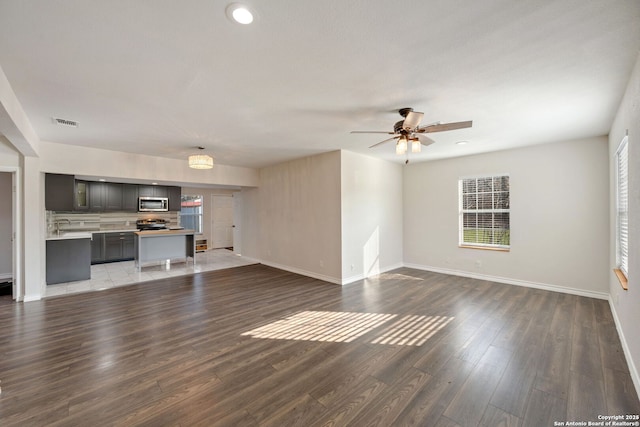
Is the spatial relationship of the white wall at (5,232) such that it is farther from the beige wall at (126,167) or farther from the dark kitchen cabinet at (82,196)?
the beige wall at (126,167)

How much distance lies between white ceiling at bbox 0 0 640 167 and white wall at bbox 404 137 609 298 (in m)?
0.84

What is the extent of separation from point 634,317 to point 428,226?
3966 millimetres

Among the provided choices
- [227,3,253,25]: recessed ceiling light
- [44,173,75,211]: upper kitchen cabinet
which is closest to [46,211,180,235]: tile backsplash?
[44,173,75,211]: upper kitchen cabinet

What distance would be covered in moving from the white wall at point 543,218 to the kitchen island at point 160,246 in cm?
615

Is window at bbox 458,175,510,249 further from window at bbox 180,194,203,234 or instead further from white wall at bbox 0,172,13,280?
white wall at bbox 0,172,13,280

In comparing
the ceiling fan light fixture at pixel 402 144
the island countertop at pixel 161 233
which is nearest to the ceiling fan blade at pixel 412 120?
the ceiling fan light fixture at pixel 402 144

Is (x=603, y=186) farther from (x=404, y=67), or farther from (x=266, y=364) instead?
(x=266, y=364)

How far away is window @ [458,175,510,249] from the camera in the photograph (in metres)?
5.12

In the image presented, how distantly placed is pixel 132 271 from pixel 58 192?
2.14 metres

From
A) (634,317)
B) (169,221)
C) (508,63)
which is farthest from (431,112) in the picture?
(169,221)

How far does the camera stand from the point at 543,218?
4.58m

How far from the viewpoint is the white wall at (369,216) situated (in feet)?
16.8

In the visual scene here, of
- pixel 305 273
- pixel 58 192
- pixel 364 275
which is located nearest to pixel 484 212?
pixel 364 275

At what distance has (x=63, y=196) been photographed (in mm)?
4875
